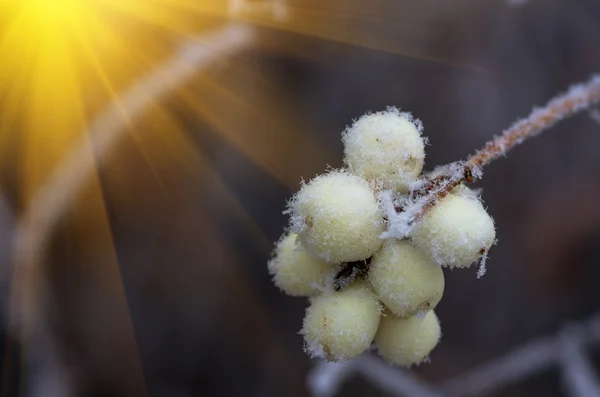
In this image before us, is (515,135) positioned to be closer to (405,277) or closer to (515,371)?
(405,277)

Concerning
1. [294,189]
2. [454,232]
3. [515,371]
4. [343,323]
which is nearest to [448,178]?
[454,232]

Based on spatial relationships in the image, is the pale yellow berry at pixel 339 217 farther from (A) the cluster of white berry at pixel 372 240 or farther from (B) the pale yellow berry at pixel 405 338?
(B) the pale yellow berry at pixel 405 338

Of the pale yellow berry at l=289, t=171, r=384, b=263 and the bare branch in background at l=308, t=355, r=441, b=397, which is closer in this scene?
the pale yellow berry at l=289, t=171, r=384, b=263

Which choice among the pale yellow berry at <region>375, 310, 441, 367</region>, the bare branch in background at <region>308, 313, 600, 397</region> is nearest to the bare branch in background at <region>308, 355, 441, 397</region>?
the bare branch in background at <region>308, 313, 600, 397</region>

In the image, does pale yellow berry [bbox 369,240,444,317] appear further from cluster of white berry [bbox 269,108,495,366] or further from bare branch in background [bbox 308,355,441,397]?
bare branch in background [bbox 308,355,441,397]

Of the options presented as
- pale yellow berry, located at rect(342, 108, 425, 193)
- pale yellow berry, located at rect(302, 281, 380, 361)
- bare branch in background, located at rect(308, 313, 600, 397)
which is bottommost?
pale yellow berry, located at rect(302, 281, 380, 361)

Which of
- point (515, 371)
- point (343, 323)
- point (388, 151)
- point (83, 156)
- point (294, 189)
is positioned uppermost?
point (294, 189)
